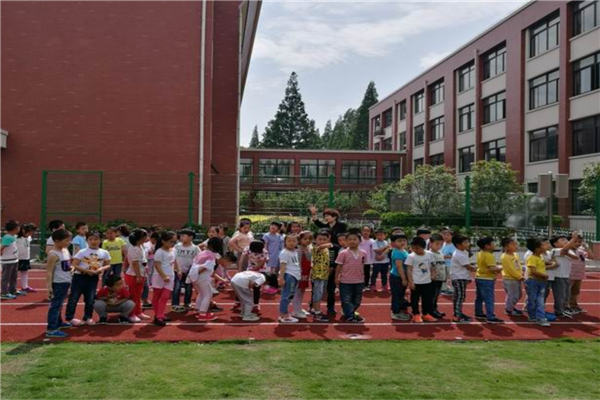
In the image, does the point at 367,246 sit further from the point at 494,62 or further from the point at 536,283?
the point at 494,62

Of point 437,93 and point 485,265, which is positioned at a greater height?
point 437,93

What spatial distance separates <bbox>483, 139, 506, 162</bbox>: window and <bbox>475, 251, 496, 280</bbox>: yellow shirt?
29.2 metres

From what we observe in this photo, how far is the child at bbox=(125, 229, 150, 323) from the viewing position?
28.7ft

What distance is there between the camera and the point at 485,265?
→ 29.4 feet

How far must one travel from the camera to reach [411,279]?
29.4ft

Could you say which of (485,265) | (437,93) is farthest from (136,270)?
(437,93)

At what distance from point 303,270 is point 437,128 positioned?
41639mm

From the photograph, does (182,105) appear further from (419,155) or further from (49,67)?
(419,155)

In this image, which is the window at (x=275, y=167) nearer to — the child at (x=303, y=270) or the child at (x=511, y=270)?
the child at (x=303, y=270)

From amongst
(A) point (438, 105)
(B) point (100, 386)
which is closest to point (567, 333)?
→ (B) point (100, 386)

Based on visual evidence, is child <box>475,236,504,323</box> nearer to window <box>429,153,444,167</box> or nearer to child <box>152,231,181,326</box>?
child <box>152,231,181,326</box>

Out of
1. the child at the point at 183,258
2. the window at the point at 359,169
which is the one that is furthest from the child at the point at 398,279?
the window at the point at 359,169

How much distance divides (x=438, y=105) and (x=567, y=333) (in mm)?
41151

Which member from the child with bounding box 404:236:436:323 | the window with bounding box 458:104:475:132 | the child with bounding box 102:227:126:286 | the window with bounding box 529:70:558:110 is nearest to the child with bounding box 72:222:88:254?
the child with bounding box 102:227:126:286
